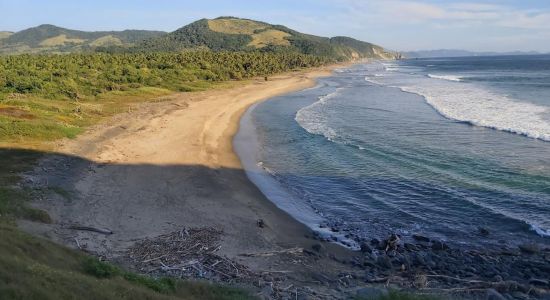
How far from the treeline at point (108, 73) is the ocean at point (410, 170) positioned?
19.0 meters

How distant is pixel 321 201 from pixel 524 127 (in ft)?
67.4

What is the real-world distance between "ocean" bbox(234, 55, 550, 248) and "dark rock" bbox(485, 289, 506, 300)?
372 centimetres

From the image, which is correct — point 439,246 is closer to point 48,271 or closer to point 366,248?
point 366,248

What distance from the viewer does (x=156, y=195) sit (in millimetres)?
19984

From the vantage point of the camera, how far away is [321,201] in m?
20.6

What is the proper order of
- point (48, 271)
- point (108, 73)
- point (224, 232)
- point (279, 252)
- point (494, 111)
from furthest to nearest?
point (108, 73)
point (494, 111)
point (224, 232)
point (279, 252)
point (48, 271)

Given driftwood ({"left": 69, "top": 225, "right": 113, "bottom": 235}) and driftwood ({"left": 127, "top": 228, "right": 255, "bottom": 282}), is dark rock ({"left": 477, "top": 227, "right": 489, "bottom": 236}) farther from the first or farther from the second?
driftwood ({"left": 69, "top": 225, "right": 113, "bottom": 235})

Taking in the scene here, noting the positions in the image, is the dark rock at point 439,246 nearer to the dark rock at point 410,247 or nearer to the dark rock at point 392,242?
the dark rock at point 410,247

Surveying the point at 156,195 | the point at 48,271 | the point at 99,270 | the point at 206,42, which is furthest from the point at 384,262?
the point at 206,42

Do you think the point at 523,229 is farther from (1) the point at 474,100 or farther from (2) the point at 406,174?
(1) the point at 474,100

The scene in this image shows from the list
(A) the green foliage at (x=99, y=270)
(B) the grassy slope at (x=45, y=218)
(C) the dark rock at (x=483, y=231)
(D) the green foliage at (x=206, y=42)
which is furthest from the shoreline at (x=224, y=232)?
(D) the green foliage at (x=206, y=42)

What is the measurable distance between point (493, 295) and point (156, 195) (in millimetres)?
13002

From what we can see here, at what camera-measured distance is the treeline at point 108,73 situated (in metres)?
47.1

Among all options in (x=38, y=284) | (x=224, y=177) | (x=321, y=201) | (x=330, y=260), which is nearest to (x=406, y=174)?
(x=321, y=201)
